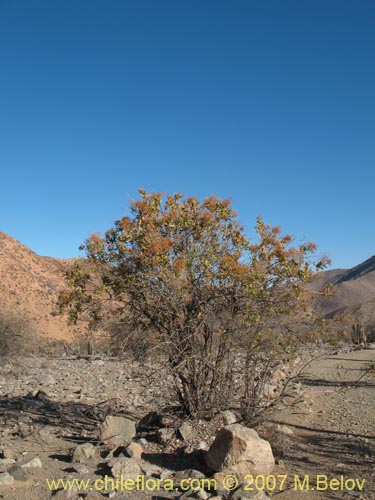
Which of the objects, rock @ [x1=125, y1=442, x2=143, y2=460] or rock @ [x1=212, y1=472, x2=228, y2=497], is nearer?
rock @ [x1=212, y1=472, x2=228, y2=497]

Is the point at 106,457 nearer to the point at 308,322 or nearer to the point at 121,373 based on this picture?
the point at 308,322

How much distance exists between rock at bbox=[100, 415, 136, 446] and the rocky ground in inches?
0.6

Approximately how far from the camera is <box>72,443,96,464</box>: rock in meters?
7.12

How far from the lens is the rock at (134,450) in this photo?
7.05m

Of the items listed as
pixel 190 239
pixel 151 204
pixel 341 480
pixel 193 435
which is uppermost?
pixel 151 204

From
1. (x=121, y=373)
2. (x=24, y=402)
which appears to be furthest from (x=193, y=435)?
(x=121, y=373)

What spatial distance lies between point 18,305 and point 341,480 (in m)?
42.0

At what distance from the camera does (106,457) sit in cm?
726

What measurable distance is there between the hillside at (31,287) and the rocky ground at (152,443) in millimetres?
29685

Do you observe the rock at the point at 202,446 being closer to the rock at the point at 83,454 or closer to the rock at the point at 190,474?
the rock at the point at 190,474

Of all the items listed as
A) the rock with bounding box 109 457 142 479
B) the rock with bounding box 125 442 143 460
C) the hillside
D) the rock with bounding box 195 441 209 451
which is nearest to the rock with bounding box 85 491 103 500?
the rock with bounding box 109 457 142 479

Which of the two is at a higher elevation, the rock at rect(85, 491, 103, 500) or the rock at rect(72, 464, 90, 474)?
the rock at rect(72, 464, 90, 474)

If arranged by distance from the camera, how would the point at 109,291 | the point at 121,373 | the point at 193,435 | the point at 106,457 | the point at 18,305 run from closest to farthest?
the point at 106,457, the point at 193,435, the point at 109,291, the point at 121,373, the point at 18,305

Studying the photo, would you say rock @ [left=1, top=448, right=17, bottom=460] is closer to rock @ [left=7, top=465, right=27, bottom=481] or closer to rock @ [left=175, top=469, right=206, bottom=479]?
rock @ [left=7, top=465, right=27, bottom=481]
